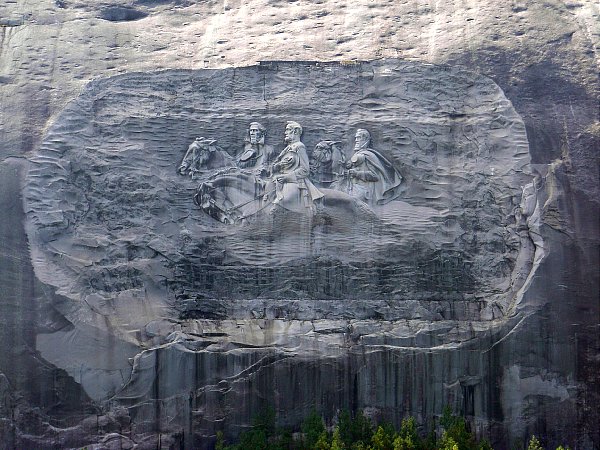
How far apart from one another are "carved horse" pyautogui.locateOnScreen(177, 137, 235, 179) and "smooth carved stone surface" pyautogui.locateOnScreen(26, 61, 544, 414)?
3 cm

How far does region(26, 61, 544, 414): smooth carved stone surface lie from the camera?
1227 cm

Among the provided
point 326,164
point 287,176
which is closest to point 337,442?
point 287,176

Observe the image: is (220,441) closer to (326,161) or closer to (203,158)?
(203,158)

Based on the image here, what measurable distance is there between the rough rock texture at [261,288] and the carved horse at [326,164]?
0.81 ft

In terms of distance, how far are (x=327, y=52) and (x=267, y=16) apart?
115cm

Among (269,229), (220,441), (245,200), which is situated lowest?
(220,441)

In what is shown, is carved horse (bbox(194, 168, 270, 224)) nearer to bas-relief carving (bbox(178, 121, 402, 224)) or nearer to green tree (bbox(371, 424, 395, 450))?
bas-relief carving (bbox(178, 121, 402, 224))

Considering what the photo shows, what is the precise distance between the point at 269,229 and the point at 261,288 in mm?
784

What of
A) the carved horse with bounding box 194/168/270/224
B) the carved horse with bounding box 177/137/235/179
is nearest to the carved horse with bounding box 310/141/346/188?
the carved horse with bounding box 194/168/270/224

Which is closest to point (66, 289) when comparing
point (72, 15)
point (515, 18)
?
point (72, 15)

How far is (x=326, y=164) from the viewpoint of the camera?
506 inches

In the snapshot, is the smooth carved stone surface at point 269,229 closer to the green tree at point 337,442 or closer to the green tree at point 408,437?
the green tree at point 408,437

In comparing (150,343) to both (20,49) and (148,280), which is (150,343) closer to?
(148,280)

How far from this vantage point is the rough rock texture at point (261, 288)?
39.8 ft
